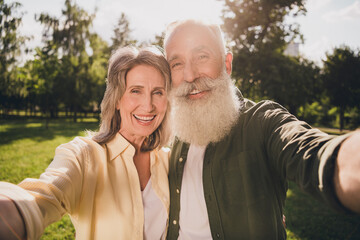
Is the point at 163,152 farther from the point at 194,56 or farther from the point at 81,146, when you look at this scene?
the point at 194,56

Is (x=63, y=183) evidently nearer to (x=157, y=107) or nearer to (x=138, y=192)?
(x=138, y=192)

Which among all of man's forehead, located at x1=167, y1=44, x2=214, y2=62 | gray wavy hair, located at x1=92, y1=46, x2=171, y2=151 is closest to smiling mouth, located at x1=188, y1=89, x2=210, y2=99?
gray wavy hair, located at x1=92, y1=46, x2=171, y2=151

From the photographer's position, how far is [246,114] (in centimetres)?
189

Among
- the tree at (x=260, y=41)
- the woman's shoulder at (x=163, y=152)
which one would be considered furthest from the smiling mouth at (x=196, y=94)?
the tree at (x=260, y=41)

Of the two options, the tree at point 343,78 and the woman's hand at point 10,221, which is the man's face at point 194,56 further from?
the tree at point 343,78

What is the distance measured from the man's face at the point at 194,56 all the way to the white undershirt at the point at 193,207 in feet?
2.71

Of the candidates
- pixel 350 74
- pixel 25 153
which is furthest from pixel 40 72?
pixel 350 74

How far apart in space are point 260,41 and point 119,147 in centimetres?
1432

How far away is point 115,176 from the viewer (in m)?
1.82

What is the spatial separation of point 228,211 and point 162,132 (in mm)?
1348

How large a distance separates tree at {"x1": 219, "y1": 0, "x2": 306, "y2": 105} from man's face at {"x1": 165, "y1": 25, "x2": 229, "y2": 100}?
36.6 ft

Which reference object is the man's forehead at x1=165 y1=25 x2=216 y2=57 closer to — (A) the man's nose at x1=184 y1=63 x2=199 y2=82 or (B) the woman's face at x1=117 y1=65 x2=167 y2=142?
(A) the man's nose at x1=184 y1=63 x2=199 y2=82

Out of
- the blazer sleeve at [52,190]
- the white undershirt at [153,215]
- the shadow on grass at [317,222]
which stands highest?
the blazer sleeve at [52,190]

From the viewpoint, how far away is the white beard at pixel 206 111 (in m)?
2.00
